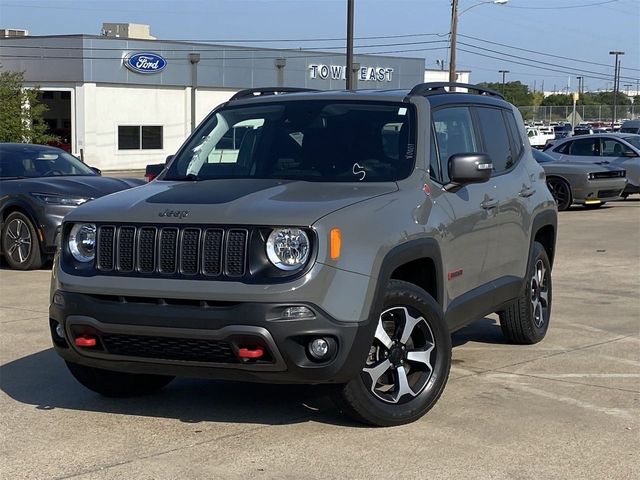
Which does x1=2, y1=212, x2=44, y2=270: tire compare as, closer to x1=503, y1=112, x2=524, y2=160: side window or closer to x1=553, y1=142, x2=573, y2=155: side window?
x1=503, y1=112, x2=524, y2=160: side window

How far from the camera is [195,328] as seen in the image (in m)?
5.18

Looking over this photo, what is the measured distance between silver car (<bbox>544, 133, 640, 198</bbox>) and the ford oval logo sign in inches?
1144

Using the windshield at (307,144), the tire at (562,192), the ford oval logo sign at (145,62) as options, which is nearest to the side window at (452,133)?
the windshield at (307,144)

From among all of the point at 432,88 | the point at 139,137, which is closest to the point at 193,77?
the point at 139,137

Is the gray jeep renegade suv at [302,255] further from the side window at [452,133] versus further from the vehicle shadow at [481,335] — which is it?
the vehicle shadow at [481,335]

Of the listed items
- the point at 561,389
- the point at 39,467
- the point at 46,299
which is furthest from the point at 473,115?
the point at 46,299

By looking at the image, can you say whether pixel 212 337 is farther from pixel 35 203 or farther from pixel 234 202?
pixel 35 203

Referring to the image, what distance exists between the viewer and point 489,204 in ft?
22.7

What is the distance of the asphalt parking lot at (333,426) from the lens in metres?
5.04

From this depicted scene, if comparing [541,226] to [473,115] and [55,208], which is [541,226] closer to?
[473,115]

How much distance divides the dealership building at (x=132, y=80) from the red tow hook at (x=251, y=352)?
43.8 meters

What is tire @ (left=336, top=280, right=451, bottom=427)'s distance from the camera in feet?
18.1

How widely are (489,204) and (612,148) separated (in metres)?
17.9

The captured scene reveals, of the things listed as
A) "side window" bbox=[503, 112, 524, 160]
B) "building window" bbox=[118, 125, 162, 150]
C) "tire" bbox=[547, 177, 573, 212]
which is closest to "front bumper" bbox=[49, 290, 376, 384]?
"side window" bbox=[503, 112, 524, 160]
